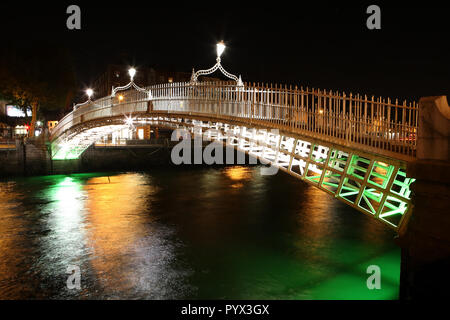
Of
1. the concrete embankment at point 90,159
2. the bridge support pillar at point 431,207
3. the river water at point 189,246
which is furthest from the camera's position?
the concrete embankment at point 90,159

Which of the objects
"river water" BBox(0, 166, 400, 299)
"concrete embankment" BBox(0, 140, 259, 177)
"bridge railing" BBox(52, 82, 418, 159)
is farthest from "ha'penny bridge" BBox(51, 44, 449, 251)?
"concrete embankment" BBox(0, 140, 259, 177)

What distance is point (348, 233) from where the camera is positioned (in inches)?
554

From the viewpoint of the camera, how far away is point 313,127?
31.7 ft

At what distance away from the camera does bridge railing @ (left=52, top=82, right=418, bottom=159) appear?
7.59 m

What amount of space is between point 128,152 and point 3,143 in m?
10.3

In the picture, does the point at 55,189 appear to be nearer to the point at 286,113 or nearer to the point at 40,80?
the point at 40,80

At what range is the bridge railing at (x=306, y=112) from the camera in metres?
7.59

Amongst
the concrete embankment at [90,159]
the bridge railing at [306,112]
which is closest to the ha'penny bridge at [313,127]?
the bridge railing at [306,112]

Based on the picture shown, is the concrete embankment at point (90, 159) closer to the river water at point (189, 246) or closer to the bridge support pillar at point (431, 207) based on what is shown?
the river water at point (189, 246)

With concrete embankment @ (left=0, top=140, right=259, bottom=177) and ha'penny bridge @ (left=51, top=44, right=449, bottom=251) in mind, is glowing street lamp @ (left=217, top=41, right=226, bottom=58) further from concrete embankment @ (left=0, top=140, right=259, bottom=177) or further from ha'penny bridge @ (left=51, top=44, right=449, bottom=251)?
concrete embankment @ (left=0, top=140, right=259, bottom=177)

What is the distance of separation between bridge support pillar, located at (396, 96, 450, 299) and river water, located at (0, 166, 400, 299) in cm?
225

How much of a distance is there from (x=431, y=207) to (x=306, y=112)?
4.09 metres

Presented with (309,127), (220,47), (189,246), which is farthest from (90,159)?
(309,127)
